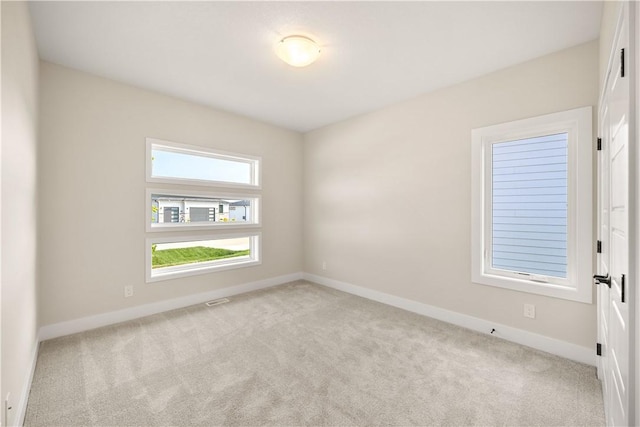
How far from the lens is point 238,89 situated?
3232 mm

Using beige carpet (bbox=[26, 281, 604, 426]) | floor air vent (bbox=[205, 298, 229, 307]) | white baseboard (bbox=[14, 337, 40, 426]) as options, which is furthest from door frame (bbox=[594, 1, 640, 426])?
floor air vent (bbox=[205, 298, 229, 307])

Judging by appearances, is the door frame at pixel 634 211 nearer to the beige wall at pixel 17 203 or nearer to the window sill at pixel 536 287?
the window sill at pixel 536 287

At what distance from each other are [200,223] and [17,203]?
201 centimetres

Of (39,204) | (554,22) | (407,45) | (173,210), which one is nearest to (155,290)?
(173,210)

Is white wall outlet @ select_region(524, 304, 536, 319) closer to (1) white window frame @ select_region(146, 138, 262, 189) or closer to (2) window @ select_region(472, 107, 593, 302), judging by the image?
(2) window @ select_region(472, 107, 593, 302)

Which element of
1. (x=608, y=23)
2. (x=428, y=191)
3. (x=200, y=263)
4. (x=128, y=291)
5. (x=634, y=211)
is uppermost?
(x=608, y=23)

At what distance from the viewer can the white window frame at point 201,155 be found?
3.28 metres

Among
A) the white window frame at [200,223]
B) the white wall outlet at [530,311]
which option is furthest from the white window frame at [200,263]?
the white wall outlet at [530,311]

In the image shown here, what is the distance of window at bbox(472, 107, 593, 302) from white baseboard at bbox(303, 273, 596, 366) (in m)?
0.40

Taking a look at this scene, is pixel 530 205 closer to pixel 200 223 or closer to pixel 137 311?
pixel 200 223

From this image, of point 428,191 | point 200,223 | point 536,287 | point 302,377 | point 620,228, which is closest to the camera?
point 620,228

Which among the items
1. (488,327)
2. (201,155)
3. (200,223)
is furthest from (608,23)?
(200,223)

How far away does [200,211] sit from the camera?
12.3 ft

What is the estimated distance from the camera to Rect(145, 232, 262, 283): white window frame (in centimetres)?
329
